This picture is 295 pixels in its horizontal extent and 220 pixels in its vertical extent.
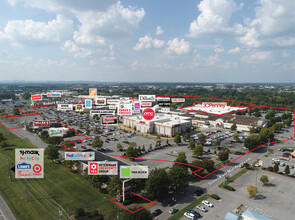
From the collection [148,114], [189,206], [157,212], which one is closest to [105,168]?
[157,212]

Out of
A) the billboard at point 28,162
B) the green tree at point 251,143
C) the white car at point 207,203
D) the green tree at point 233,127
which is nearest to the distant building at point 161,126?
the green tree at point 233,127

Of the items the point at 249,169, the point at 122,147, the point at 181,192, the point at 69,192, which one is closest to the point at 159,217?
the point at 181,192

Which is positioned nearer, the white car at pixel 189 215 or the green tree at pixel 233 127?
the white car at pixel 189 215

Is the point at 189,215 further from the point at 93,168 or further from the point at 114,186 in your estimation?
the point at 93,168

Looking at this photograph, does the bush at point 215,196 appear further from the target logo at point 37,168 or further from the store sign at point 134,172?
the target logo at point 37,168

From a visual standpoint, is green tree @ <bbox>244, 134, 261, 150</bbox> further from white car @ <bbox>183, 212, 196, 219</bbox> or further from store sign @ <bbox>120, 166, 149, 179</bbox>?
store sign @ <bbox>120, 166, 149, 179</bbox>

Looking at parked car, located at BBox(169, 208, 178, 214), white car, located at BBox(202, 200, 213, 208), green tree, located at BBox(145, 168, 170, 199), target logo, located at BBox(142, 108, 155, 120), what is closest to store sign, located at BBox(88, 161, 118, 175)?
green tree, located at BBox(145, 168, 170, 199)

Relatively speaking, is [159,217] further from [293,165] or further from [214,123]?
[214,123]
